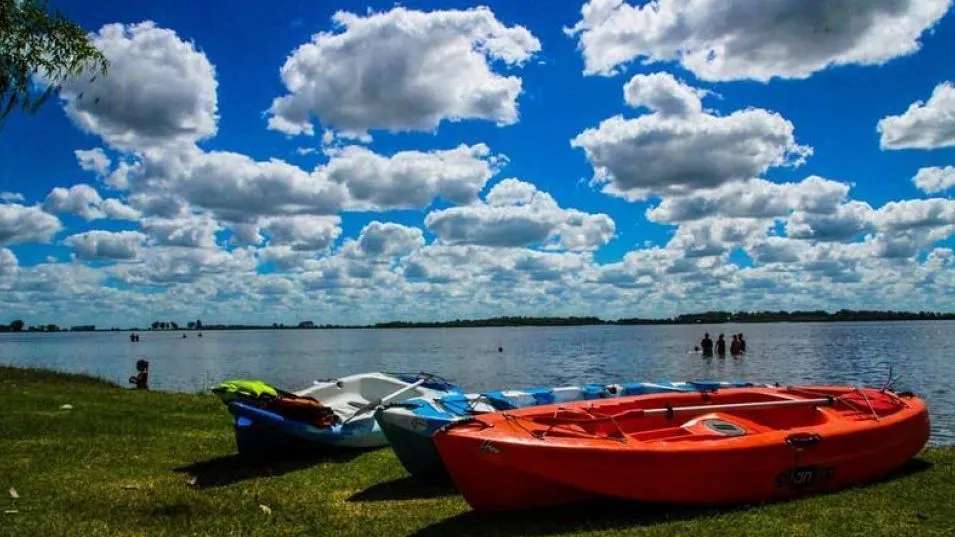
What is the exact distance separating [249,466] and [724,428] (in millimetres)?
7655

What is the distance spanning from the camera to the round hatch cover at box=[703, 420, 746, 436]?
34.4ft

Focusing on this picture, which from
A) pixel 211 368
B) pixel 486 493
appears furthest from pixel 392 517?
pixel 211 368

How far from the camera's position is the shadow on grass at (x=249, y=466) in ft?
38.1

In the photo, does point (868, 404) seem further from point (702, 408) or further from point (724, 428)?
point (702, 408)

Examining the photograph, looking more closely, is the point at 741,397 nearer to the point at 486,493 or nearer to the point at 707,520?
the point at 707,520

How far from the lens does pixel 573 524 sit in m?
9.02

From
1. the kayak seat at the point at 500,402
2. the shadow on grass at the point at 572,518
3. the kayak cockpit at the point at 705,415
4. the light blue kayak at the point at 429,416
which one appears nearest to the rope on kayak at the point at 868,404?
the kayak cockpit at the point at 705,415

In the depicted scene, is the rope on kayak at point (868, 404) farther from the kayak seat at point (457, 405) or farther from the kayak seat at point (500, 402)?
the kayak seat at point (457, 405)

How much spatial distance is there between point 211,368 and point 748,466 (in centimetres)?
5316

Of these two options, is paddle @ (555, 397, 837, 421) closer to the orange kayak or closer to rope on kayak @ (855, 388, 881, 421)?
the orange kayak

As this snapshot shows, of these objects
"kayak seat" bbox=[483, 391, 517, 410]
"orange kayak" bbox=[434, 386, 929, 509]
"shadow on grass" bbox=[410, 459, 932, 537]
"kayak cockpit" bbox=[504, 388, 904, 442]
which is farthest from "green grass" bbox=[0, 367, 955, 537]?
"kayak seat" bbox=[483, 391, 517, 410]

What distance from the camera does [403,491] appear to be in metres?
11.2

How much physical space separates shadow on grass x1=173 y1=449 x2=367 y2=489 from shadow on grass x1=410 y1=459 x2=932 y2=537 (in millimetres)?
4050

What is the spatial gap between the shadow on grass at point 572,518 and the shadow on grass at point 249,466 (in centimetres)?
405
